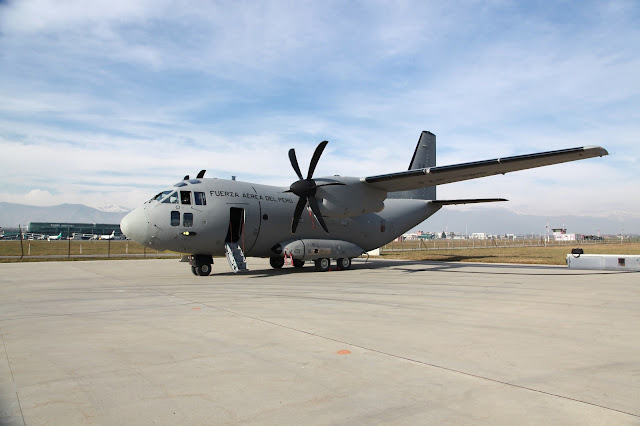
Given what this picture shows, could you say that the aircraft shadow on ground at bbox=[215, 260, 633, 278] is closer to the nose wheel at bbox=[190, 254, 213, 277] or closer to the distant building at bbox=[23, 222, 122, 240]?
the nose wheel at bbox=[190, 254, 213, 277]

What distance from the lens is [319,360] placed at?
6.32 m

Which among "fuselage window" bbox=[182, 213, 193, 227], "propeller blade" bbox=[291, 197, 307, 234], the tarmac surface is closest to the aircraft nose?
"fuselage window" bbox=[182, 213, 193, 227]

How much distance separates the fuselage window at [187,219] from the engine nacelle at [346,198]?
6113 millimetres

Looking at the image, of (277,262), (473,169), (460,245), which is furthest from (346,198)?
(460,245)

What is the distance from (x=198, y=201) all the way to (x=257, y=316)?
11.0 m

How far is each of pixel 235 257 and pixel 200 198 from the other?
3220 mm

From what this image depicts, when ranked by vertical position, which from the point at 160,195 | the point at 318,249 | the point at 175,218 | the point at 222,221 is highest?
the point at 160,195

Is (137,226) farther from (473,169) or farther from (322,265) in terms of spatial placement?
(473,169)

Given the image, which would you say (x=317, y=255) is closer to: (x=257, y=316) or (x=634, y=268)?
(x=257, y=316)

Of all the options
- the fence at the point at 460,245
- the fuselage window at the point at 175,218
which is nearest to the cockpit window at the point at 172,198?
the fuselage window at the point at 175,218

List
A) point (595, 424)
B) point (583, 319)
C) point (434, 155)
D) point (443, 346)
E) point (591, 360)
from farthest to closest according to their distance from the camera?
1. point (434, 155)
2. point (583, 319)
3. point (443, 346)
4. point (591, 360)
5. point (595, 424)

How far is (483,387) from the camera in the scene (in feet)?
17.0

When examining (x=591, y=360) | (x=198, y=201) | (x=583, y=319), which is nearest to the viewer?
(x=591, y=360)

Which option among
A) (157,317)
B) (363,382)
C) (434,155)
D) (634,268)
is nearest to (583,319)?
(363,382)
